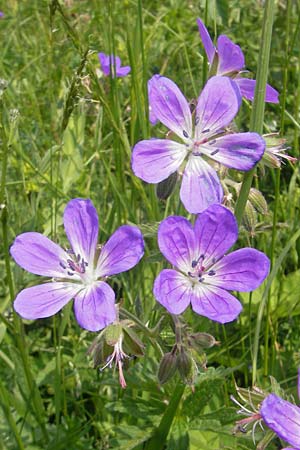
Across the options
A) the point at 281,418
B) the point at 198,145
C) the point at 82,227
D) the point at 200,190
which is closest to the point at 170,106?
the point at 198,145

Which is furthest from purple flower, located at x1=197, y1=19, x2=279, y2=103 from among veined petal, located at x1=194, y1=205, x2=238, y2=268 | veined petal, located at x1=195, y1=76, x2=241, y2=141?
veined petal, located at x1=194, y1=205, x2=238, y2=268

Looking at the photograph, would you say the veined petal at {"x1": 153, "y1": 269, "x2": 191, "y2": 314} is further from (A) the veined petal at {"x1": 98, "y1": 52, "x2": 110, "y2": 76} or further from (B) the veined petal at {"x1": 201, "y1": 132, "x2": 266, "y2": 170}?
(A) the veined petal at {"x1": 98, "y1": 52, "x2": 110, "y2": 76}

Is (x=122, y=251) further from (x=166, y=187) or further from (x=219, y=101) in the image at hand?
(x=219, y=101)

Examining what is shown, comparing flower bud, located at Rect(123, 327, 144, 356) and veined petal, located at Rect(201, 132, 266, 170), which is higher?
veined petal, located at Rect(201, 132, 266, 170)

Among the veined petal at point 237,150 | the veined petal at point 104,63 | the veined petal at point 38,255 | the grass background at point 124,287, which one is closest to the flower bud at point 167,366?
the grass background at point 124,287

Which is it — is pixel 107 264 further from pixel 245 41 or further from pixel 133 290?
pixel 245 41

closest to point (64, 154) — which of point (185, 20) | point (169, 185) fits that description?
point (169, 185)
